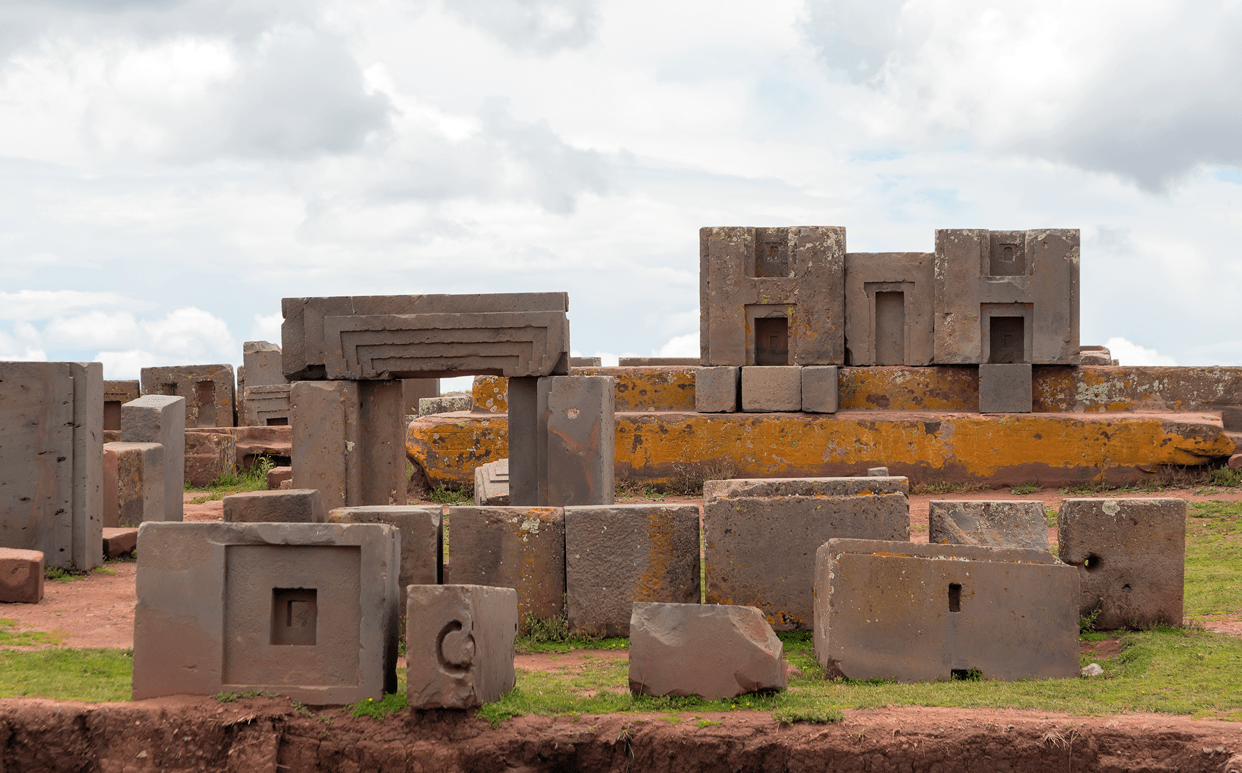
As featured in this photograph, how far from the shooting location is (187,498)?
1562 centimetres

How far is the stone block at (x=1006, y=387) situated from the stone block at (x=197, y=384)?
15208 mm

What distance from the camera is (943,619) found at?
6.63m

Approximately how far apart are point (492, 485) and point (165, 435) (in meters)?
4.18

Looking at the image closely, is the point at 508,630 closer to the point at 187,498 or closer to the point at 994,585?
the point at 994,585

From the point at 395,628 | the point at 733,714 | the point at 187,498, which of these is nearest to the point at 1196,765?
the point at 733,714

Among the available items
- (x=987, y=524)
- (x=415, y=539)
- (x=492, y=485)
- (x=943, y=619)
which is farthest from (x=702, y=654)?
(x=492, y=485)

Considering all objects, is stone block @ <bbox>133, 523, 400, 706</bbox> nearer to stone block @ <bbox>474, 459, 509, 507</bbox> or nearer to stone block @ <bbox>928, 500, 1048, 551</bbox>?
stone block @ <bbox>474, 459, 509, 507</bbox>

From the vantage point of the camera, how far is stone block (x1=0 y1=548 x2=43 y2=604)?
875cm

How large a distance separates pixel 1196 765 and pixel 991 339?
457 inches

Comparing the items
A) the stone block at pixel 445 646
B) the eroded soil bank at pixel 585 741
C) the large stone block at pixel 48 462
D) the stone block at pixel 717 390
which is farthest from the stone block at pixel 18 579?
the stone block at pixel 717 390

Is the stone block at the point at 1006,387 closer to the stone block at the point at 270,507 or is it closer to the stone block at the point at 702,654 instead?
the stone block at the point at 702,654

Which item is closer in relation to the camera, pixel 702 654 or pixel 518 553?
pixel 702 654

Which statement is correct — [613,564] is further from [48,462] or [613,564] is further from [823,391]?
[823,391]

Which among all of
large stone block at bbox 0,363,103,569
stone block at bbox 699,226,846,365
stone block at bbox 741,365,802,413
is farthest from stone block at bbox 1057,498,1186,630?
large stone block at bbox 0,363,103,569
